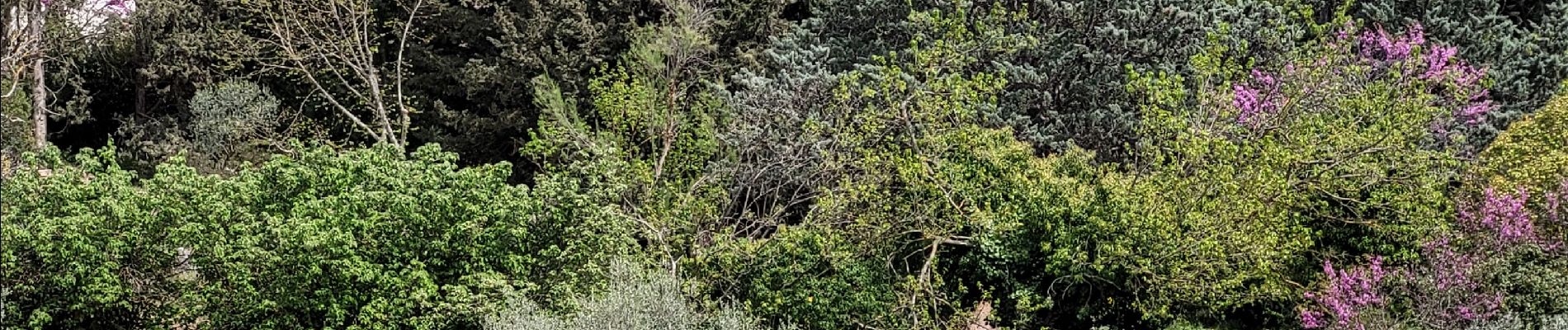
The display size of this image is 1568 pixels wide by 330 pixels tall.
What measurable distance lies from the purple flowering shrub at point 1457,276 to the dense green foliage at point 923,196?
1.4 inches

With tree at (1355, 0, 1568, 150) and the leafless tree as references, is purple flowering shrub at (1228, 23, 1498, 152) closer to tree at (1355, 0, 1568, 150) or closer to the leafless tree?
tree at (1355, 0, 1568, 150)

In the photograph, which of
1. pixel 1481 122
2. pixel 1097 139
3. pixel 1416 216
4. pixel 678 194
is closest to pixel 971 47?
pixel 1097 139

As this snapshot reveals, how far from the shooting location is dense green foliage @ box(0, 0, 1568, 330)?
12.1m

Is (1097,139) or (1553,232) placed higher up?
(1553,232)

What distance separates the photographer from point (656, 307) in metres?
11.5

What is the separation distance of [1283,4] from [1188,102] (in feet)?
6.28

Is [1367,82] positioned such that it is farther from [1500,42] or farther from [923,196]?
[923,196]

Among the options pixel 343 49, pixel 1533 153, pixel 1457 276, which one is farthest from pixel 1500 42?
pixel 343 49

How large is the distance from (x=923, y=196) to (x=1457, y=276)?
4.71 m

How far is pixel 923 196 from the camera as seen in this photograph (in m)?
14.6

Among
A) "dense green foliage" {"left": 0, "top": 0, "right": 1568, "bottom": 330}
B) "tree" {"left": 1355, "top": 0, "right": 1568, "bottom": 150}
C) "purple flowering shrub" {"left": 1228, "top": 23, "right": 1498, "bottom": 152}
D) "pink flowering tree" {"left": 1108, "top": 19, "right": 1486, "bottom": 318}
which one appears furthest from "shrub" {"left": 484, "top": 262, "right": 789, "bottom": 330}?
"tree" {"left": 1355, "top": 0, "right": 1568, "bottom": 150}

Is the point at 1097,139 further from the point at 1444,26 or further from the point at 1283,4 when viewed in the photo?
the point at 1444,26

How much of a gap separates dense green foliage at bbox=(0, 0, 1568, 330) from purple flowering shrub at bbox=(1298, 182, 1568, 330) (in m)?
0.03

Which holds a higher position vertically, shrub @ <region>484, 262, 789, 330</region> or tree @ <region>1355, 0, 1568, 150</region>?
shrub @ <region>484, 262, 789, 330</region>
